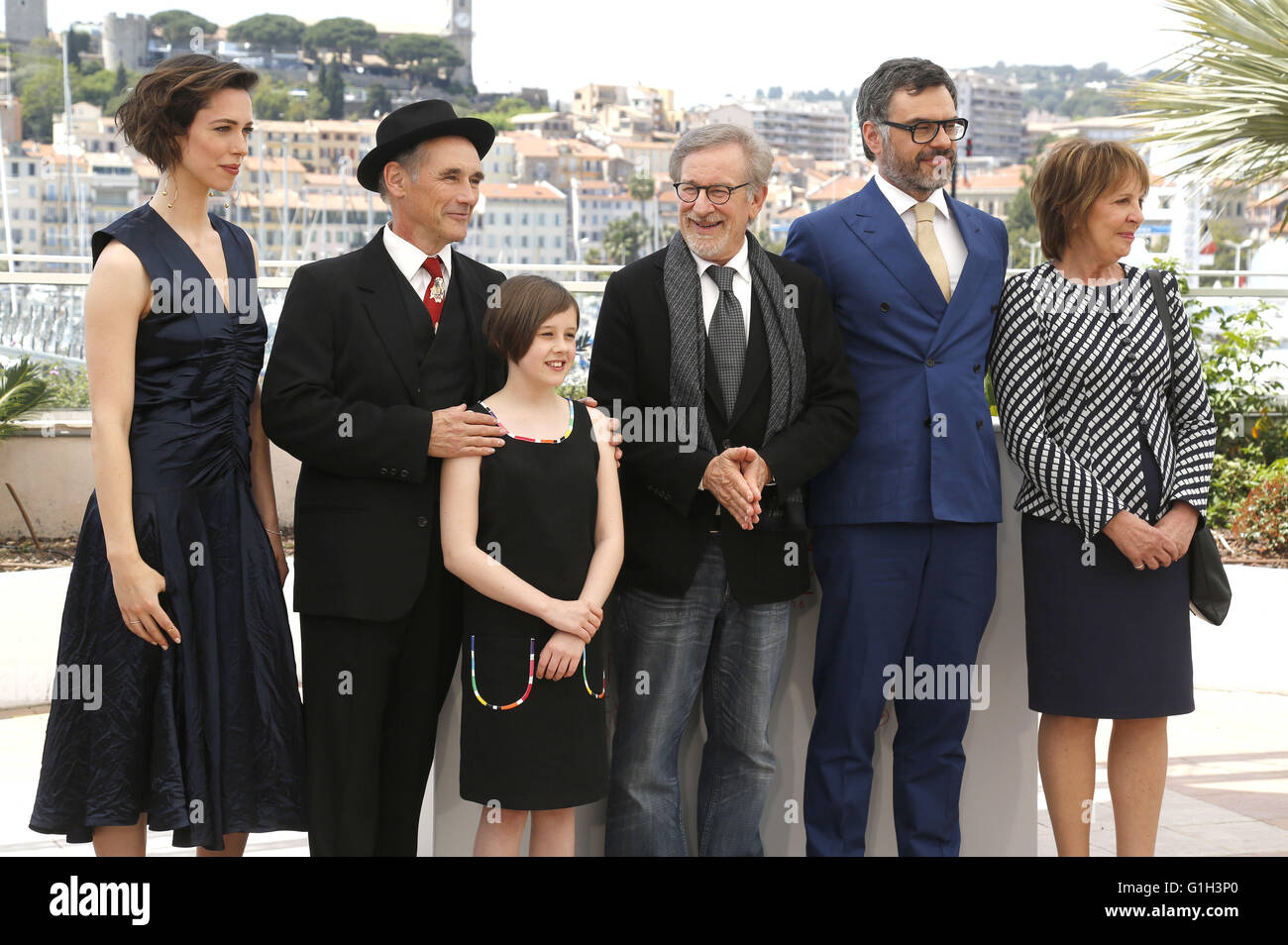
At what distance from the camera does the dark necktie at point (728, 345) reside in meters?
2.96

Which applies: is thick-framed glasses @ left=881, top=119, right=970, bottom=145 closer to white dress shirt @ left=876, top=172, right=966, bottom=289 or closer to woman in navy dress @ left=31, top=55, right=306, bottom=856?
white dress shirt @ left=876, top=172, right=966, bottom=289

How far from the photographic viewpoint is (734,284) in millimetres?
3008

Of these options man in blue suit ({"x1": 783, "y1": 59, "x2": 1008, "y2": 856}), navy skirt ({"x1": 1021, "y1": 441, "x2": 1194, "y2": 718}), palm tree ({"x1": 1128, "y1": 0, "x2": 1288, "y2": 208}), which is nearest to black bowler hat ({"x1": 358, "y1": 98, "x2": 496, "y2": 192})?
man in blue suit ({"x1": 783, "y1": 59, "x2": 1008, "y2": 856})

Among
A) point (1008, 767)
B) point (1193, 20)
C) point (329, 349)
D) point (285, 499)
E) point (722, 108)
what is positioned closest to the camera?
point (329, 349)

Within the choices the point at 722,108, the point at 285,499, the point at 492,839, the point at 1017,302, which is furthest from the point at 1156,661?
the point at 722,108

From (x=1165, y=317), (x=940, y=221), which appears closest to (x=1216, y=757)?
(x=1165, y=317)

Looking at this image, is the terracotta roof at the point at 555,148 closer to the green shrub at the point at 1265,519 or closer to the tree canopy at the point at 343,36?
the tree canopy at the point at 343,36

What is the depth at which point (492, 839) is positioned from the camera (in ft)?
9.27

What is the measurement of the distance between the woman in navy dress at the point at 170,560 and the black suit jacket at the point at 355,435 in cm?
14

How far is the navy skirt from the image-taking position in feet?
9.96

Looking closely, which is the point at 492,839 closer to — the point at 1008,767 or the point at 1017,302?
the point at 1008,767

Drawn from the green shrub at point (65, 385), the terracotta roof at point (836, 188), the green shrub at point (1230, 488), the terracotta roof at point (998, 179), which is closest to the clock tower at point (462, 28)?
the terracotta roof at point (836, 188)

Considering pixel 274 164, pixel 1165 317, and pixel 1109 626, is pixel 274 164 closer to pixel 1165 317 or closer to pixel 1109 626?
pixel 1165 317

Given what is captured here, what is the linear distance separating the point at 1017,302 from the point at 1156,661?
2.78 ft
